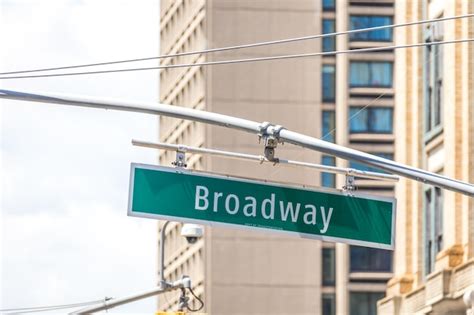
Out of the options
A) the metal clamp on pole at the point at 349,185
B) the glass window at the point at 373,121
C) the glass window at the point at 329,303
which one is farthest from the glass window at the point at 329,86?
the metal clamp on pole at the point at 349,185

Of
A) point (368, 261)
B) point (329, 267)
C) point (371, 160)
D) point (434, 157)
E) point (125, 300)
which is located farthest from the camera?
point (329, 267)

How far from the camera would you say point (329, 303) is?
110m

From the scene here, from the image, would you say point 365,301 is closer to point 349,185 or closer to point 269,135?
point 349,185

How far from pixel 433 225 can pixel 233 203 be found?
29.2 meters

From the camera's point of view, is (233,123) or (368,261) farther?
(368,261)

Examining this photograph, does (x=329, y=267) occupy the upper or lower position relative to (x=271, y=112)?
lower

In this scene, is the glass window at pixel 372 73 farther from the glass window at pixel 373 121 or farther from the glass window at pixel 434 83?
the glass window at pixel 434 83

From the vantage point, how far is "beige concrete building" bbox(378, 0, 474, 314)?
4600 cm

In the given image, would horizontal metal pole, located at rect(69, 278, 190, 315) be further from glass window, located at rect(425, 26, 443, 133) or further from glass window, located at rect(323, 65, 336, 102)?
glass window, located at rect(323, 65, 336, 102)

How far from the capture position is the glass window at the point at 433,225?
159 feet

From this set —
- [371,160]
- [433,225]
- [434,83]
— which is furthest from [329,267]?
[371,160]

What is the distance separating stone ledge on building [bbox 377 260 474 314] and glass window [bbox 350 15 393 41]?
56368mm

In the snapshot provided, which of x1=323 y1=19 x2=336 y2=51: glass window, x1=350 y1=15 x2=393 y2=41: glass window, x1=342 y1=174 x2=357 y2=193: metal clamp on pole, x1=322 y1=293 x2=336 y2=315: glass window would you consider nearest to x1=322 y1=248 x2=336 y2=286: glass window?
x1=322 y1=293 x2=336 y2=315: glass window

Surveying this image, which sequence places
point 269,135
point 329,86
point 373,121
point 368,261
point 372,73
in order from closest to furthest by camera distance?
point 269,135, point 368,261, point 373,121, point 372,73, point 329,86
